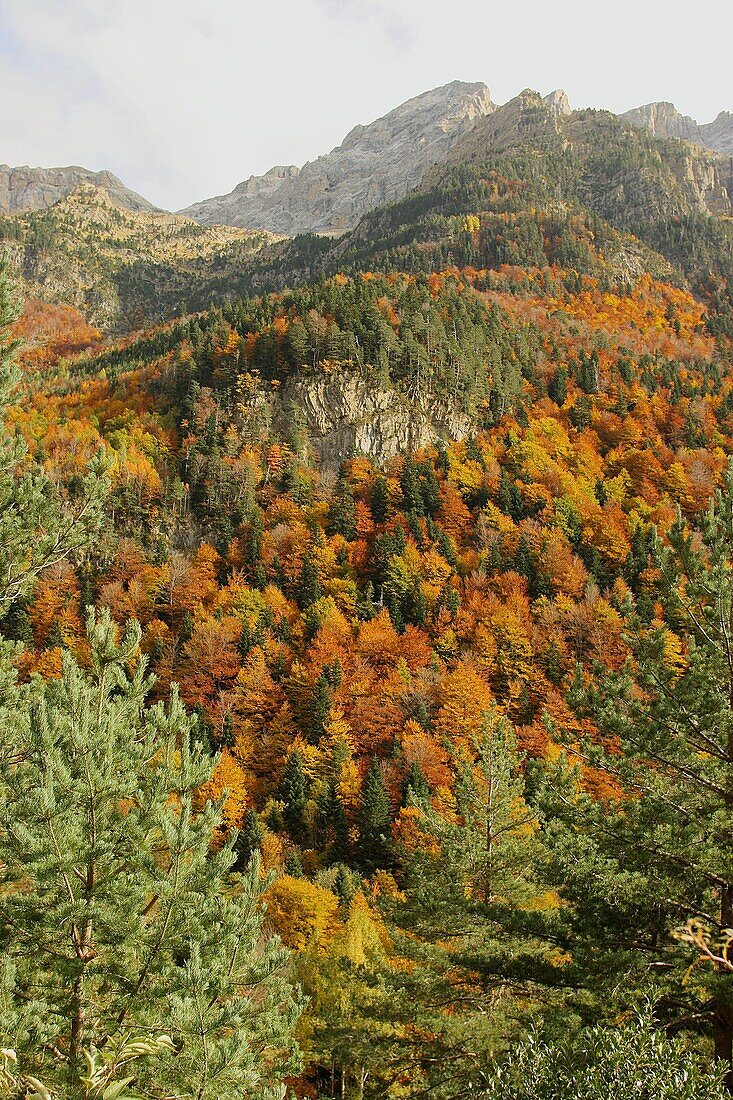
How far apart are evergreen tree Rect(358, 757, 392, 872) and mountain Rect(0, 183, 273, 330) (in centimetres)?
13281

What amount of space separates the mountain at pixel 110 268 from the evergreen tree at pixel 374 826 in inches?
5229

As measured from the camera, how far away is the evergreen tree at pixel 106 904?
535cm

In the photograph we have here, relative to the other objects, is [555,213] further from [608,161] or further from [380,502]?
[380,502]

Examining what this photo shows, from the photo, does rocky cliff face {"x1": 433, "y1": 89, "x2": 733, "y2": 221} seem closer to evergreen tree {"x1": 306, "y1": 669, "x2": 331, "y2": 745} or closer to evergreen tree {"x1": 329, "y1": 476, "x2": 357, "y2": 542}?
evergreen tree {"x1": 329, "y1": 476, "x2": 357, "y2": 542}

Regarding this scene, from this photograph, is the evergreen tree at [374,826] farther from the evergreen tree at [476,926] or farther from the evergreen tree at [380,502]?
the evergreen tree at [380,502]

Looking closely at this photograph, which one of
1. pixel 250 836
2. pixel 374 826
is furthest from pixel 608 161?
pixel 250 836

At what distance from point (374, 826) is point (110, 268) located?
6664 inches

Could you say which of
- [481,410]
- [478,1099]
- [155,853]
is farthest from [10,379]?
[481,410]

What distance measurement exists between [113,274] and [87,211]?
4962 centimetres

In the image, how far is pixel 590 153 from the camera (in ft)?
456

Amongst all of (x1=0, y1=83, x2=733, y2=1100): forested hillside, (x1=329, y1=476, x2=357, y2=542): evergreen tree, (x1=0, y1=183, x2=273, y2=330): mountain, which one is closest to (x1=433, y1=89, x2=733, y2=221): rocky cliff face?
(x1=0, y1=83, x2=733, y2=1100): forested hillside

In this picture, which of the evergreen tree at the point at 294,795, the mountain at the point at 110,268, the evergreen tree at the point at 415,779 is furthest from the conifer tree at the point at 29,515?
the mountain at the point at 110,268

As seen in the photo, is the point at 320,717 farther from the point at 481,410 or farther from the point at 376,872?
the point at 481,410

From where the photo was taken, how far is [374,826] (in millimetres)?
33656
